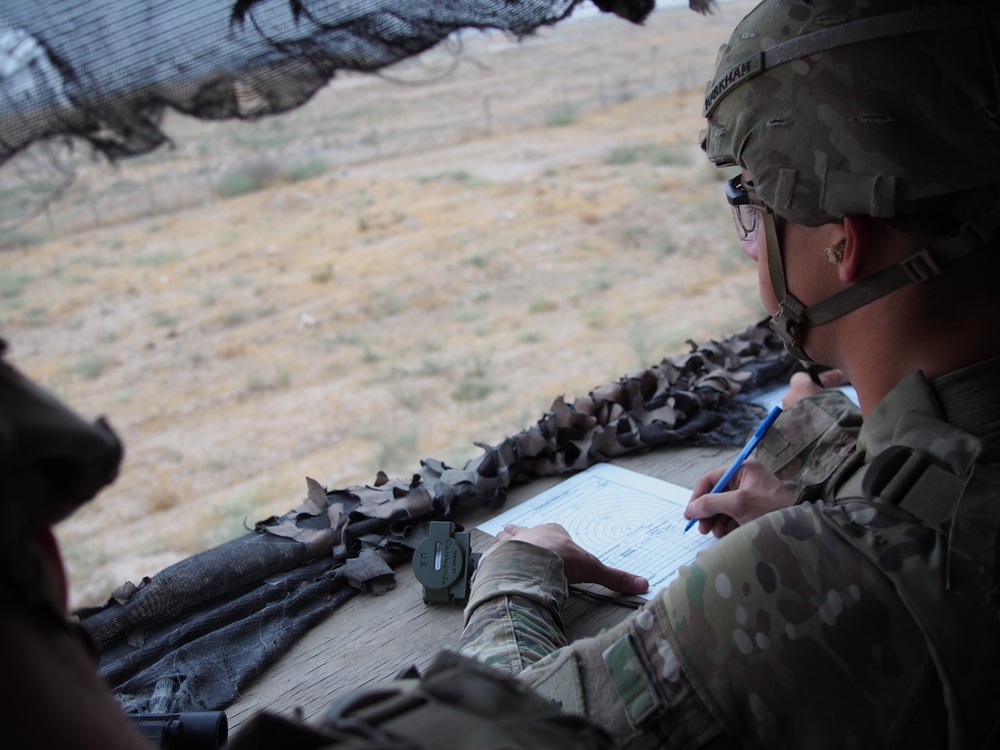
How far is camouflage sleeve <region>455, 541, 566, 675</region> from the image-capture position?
1.40 m

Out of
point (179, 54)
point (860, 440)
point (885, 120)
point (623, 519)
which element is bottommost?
point (623, 519)

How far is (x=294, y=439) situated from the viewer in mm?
6887

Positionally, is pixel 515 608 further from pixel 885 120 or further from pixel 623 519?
pixel 885 120


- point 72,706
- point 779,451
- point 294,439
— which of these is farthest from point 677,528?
point 294,439

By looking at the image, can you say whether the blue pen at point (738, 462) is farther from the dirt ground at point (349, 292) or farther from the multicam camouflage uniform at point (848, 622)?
the dirt ground at point (349, 292)

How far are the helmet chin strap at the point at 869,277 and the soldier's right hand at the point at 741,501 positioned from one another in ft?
1.19

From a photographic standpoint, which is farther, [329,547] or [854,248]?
[329,547]

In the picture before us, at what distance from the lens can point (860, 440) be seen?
1.30m

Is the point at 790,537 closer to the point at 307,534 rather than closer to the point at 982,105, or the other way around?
the point at 982,105

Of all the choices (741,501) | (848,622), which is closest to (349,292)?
(741,501)

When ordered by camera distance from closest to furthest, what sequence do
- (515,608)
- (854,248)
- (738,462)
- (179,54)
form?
(854,248), (179,54), (515,608), (738,462)

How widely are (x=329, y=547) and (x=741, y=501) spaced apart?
2.93ft

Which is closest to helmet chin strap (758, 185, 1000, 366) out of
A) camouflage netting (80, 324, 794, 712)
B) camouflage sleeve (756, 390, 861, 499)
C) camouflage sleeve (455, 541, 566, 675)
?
camouflage sleeve (756, 390, 861, 499)

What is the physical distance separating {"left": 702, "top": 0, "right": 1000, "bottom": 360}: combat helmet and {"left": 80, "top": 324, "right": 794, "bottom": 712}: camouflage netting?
98cm
